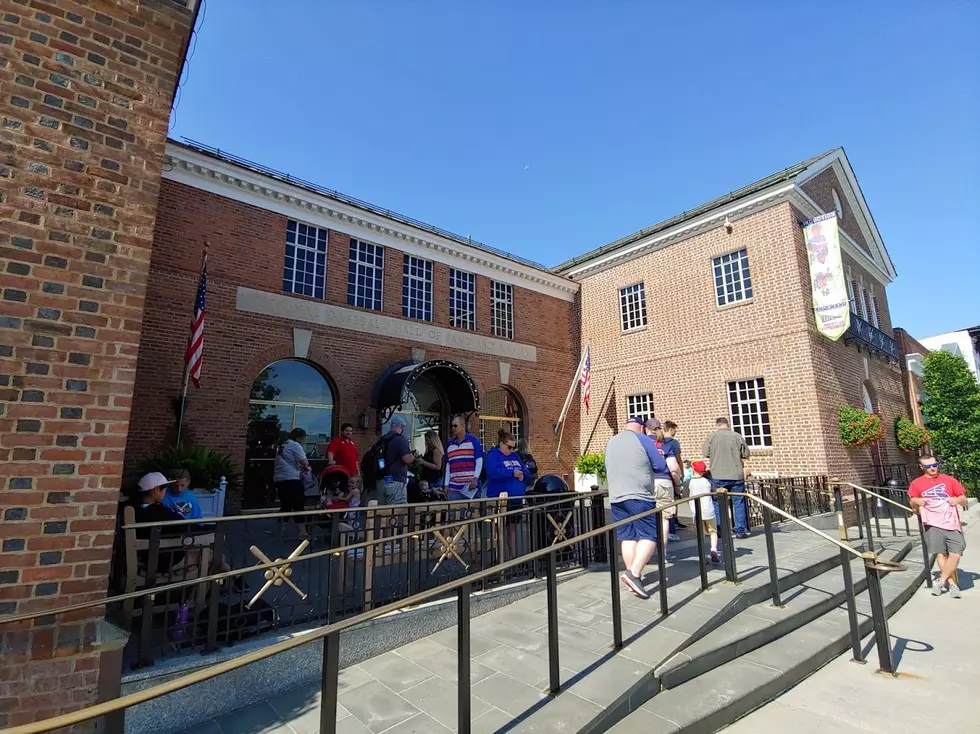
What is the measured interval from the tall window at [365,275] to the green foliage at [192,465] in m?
4.96

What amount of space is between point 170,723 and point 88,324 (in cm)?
258

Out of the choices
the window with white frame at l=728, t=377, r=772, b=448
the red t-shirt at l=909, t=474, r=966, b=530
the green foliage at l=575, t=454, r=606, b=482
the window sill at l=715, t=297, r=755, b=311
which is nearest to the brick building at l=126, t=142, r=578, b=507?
the green foliage at l=575, t=454, r=606, b=482

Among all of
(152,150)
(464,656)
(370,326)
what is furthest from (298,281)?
(464,656)

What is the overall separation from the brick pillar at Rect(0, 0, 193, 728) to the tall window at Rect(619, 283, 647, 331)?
14159 millimetres

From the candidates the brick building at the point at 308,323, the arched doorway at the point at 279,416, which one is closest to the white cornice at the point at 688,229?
the brick building at the point at 308,323

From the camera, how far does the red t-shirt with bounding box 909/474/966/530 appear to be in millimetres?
6867

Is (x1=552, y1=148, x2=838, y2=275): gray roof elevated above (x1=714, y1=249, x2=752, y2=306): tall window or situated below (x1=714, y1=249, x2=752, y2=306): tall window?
above

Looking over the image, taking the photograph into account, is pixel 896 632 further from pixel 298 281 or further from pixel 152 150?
pixel 298 281

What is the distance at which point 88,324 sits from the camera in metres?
2.85

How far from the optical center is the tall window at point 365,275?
11.9 meters

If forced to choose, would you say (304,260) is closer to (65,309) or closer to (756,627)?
(65,309)

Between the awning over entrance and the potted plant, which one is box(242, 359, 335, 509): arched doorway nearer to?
the awning over entrance

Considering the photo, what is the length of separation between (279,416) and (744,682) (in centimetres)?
936

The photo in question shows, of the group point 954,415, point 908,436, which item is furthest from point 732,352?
point 954,415
